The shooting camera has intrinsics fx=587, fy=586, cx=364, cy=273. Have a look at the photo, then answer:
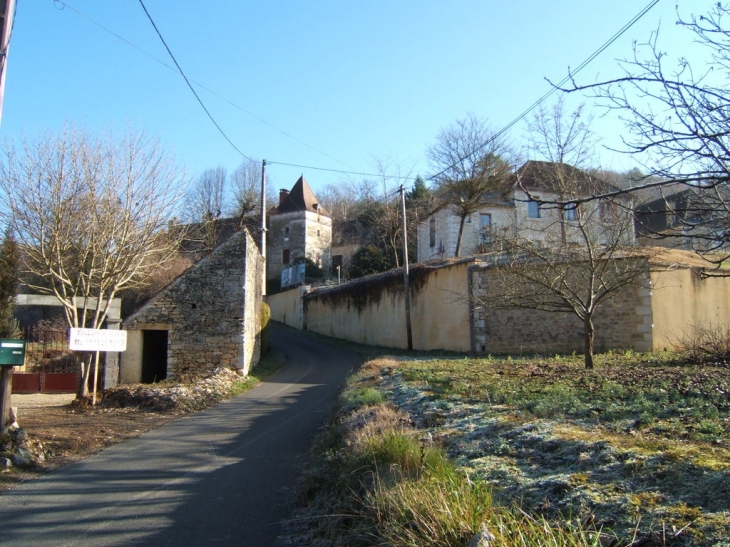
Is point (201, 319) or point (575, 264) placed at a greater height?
point (575, 264)

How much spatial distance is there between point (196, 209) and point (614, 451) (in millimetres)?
39358

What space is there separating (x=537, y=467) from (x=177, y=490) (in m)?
4.34

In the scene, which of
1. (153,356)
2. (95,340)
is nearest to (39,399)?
(95,340)

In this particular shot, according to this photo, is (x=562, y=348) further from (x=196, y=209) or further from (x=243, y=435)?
(x=196, y=209)

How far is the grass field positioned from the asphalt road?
2.57 feet

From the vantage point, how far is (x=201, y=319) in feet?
57.6

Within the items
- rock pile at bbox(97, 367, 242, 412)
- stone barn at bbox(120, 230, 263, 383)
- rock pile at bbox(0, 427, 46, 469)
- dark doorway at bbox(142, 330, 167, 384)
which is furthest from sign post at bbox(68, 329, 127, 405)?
dark doorway at bbox(142, 330, 167, 384)

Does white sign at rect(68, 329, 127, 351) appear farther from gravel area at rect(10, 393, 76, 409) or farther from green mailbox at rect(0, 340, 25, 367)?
green mailbox at rect(0, 340, 25, 367)

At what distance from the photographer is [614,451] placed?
4.67m

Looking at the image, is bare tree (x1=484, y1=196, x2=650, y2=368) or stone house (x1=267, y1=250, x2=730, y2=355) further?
stone house (x1=267, y1=250, x2=730, y2=355)

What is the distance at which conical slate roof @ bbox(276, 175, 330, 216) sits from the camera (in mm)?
53219

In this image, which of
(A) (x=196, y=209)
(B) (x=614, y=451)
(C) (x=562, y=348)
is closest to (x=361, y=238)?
(A) (x=196, y=209)

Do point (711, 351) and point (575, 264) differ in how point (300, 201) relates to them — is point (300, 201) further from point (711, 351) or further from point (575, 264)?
point (711, 351)

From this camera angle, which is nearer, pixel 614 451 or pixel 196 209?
pixel 614 451
